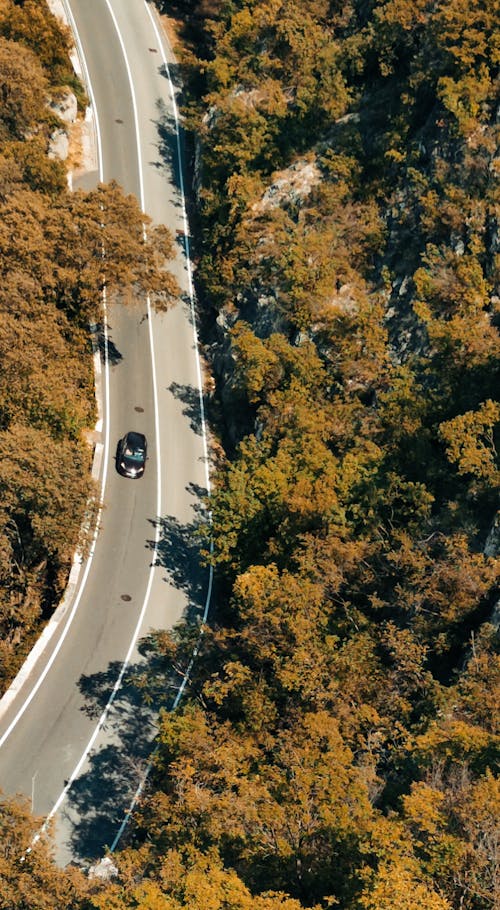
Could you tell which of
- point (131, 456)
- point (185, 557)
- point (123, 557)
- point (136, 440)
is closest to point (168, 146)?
point (136, 440)

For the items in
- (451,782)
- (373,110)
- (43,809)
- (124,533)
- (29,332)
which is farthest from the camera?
(373,110)

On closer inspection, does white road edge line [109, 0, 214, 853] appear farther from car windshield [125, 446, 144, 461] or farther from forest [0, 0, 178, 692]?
forest [0, 0, 178, 692]

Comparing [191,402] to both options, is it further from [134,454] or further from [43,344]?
[43,344]

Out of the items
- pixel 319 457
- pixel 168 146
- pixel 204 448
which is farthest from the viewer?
pixel 168 146

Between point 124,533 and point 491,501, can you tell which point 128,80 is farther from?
point 491,501

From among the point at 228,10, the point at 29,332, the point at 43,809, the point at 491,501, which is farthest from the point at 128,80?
the point at 43,809

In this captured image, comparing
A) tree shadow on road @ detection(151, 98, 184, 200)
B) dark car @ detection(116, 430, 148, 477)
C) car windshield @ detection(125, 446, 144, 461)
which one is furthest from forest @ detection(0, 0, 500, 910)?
car windshield @ detection(125, 446, 144, 461)
